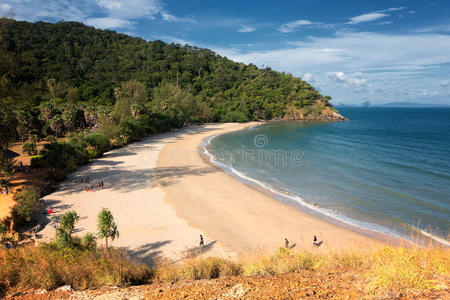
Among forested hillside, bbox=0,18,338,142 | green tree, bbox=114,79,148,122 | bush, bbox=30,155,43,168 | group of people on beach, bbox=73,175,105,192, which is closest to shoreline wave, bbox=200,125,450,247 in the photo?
group of people on beach, bbox=73,175,105,192

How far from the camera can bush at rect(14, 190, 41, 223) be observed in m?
14.3

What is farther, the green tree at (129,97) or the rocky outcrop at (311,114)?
the rocky outcrop at (311,114)

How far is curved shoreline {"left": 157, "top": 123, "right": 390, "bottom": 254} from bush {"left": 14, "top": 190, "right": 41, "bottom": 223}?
8.47 metres

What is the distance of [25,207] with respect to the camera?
1453 cm

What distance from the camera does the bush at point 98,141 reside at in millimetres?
32094

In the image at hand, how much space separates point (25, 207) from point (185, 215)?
9.59 meters

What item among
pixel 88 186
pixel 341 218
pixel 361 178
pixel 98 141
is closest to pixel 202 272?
pixel 341 218

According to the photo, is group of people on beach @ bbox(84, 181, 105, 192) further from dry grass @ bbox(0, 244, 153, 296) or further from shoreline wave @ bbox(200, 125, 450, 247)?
dry grass @ bbox(0, 244, 153, 296)

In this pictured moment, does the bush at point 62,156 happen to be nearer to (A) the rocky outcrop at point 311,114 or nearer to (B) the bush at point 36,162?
(B) the bush at point 36,162

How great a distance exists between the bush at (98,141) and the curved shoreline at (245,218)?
14551 millimetres

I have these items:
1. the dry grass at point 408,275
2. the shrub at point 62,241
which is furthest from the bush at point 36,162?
the dry grass at point 408,275

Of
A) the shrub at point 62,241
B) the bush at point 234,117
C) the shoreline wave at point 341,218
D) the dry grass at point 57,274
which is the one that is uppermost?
the bush at point 234,117

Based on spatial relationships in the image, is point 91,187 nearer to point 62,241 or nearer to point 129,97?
point 62,241

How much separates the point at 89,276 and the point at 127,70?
100422mm
